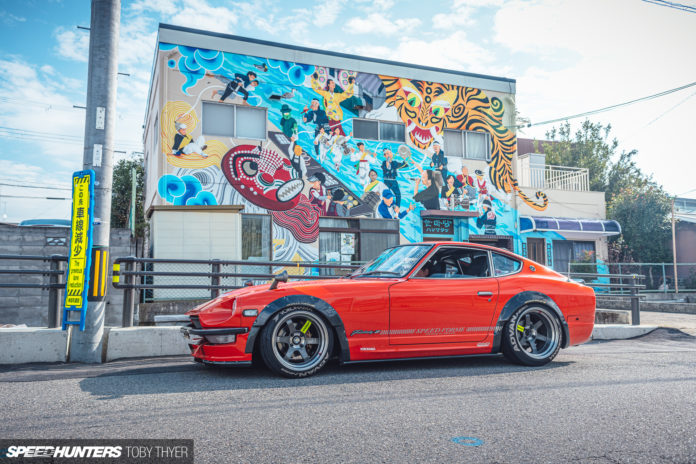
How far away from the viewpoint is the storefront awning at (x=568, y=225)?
1895cm

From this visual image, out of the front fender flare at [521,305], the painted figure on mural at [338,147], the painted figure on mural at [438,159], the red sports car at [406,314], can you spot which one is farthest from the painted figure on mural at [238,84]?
the front fender flare at [521,305]

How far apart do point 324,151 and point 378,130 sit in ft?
6.85

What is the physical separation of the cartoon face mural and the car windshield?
29.8ft

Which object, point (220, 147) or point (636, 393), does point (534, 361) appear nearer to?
point (636, 393)

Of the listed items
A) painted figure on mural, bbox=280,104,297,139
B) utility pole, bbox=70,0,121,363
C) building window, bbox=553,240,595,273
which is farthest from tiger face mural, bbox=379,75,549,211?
utility pole, bbox=70,0,121,363

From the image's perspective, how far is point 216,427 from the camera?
3373 mm

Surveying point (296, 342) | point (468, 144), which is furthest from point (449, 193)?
point (296, 342)

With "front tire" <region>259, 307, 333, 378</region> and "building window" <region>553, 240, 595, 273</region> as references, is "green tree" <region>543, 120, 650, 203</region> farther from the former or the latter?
"front tire" <region>259, 307, 333, 378</region>

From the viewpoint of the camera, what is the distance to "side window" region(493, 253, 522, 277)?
6176 mm

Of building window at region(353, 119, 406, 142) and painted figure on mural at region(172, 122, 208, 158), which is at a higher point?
building window at region(353, 119, 406, 142)

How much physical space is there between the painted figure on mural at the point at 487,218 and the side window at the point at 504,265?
1186 centimetres

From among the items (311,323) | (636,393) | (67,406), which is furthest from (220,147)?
(636,393)

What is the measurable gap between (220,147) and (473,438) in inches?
505

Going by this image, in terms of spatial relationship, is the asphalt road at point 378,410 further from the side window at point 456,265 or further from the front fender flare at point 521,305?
the side window at point 456,265
